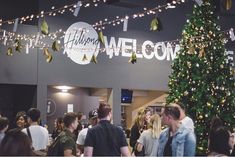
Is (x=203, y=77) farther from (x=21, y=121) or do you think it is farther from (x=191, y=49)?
(x=21, y=121)

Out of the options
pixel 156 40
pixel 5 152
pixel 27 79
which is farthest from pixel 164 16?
pixel 5 152

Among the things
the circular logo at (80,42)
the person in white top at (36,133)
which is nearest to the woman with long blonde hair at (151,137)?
the person in white top at (36,133)

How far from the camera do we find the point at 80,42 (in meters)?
11.6

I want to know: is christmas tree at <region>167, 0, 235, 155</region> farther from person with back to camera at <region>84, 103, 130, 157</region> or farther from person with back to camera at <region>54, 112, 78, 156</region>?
person with back to camera at <region>54, 112, 78, 156</region>

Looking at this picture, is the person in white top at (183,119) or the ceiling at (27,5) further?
the ceiling at (27,5)

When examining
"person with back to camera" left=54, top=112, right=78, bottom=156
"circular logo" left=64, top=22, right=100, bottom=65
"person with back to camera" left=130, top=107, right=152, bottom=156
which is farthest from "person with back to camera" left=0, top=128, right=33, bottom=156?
"circular logo" left=64, top=22, right=100, bottom=65

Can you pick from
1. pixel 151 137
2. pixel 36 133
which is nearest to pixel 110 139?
pixel 151 137

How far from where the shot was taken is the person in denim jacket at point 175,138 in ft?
14.1

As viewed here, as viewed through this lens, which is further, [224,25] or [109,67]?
[224,25]

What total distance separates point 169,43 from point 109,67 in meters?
2.30

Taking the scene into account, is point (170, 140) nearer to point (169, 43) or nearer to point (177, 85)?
point (177, 85)

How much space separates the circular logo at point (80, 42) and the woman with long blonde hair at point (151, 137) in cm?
530

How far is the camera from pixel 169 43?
13.4 meters

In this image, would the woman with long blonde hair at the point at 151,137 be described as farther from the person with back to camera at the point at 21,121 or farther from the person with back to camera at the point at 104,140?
the person with back to camera at the point at 21,121
